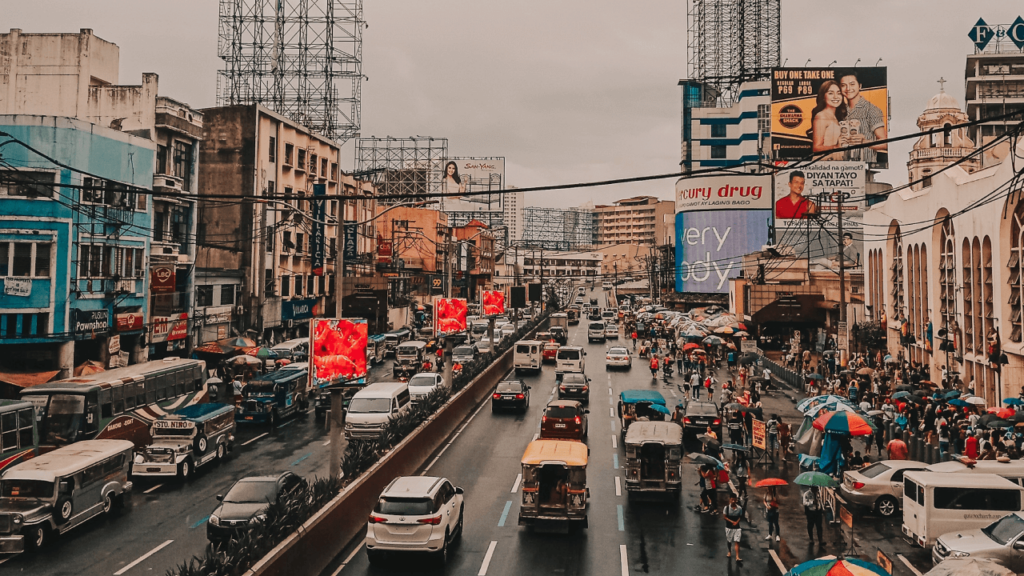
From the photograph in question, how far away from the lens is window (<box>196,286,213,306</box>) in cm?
4969

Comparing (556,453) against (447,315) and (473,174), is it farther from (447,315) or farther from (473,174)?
(473,174)

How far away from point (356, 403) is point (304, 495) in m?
12.9

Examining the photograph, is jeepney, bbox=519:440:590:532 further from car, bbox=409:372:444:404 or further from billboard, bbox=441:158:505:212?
billboard, bbox=441:158:505:212

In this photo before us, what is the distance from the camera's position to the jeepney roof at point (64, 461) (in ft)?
59.4

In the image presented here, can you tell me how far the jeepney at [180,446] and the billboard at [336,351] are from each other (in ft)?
29.0

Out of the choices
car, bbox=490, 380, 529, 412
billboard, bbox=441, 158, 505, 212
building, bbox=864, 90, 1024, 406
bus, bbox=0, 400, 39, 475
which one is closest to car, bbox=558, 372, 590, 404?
car, bbox=490, 380, 529, 412

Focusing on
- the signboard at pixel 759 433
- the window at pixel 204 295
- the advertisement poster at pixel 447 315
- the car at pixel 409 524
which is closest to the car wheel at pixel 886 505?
the signboard at pixel 759 433

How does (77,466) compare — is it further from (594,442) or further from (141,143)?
(141,143)

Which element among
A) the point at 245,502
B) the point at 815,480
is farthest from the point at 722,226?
the point at 245,502

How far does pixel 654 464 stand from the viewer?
2120cm

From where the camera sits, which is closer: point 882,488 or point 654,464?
point 882,488

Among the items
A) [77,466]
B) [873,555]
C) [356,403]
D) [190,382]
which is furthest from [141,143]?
[873,555]

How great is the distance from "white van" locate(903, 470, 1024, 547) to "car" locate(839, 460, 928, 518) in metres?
2.65

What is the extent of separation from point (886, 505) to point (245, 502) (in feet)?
53.4
